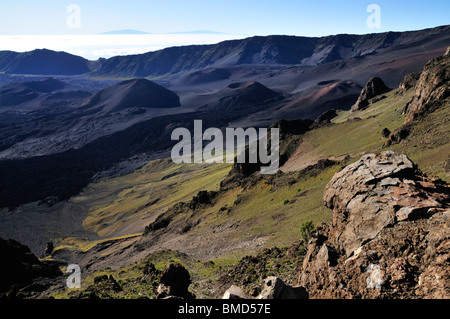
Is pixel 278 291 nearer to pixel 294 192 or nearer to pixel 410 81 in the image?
pixel 294 192

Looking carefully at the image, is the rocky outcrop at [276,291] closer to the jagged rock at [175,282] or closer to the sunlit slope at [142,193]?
the jagged rock at [175,282]

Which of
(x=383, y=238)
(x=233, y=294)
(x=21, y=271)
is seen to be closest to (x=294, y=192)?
(x=383, y=238)

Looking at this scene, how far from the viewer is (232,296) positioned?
9328mm

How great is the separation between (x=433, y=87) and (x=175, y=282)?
38283mm

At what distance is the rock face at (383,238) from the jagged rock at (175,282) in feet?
28.7

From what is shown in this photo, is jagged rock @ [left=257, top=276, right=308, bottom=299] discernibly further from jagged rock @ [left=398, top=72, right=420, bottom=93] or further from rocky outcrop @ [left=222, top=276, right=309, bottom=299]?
jagged rock @ [left=398, top=72, right=420, bottom=93]

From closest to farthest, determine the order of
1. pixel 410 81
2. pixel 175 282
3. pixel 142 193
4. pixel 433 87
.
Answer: pixel 175 282, pixel 433 87, pixel 410 81, pixel 142 193

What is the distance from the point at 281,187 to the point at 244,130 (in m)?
120

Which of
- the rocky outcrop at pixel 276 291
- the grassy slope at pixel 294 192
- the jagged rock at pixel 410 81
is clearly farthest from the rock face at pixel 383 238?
the jagged rock at pixel 410 81

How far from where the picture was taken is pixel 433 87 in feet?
123

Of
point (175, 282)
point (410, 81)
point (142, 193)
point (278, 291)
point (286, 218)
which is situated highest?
point (410, 81)

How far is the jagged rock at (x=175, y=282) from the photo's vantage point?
19.5 meters
